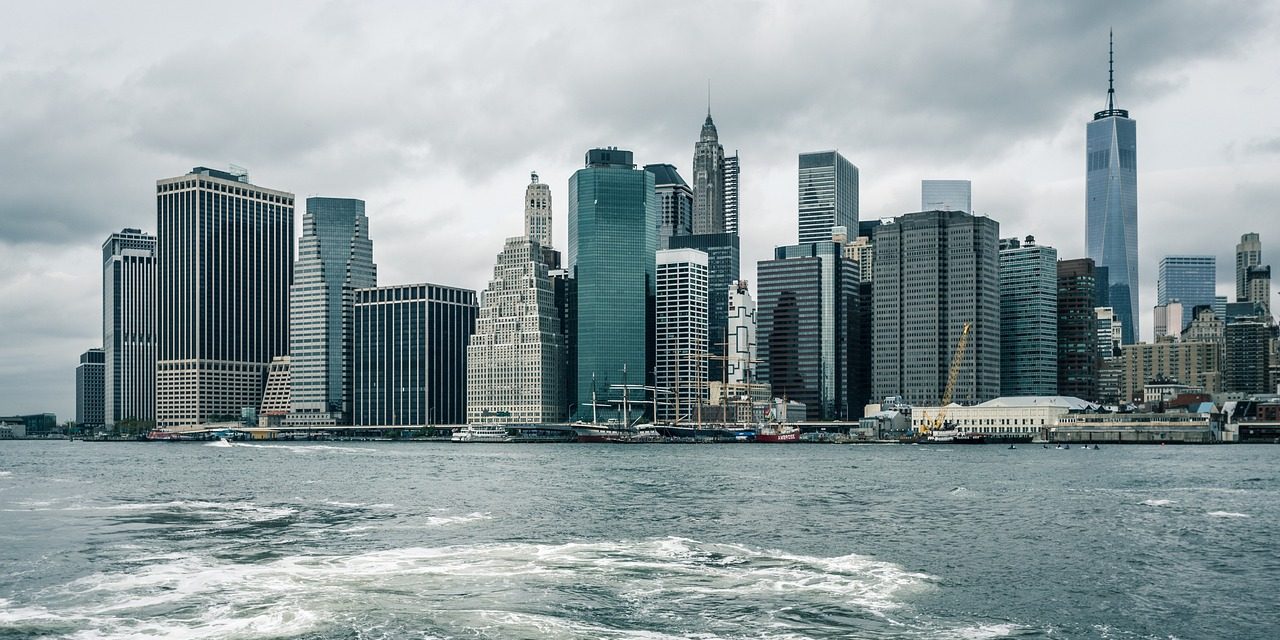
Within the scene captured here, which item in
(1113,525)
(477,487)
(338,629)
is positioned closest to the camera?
(338,629)

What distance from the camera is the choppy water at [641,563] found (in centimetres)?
4950

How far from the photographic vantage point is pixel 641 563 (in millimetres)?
64812

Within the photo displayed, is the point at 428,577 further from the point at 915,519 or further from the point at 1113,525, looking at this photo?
the point at 1113,525

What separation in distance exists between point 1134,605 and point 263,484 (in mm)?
102447

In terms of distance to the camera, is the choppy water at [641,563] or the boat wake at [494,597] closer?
the boat wake at [494,597]

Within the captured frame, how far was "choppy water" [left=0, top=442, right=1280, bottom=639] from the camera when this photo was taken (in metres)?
49.5

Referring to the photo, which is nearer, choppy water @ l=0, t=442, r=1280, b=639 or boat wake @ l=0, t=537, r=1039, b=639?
boat wake @ l=0, t=537, r=1039, b=639

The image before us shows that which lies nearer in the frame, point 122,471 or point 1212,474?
point 1212,474

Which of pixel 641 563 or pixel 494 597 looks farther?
pixel 641 563

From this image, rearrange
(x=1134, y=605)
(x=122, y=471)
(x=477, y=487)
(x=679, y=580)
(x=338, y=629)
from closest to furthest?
1. (x=338, y=629)
2. (x=1134, y=605)
3. (x=679, y=580)
4. (x=477, y=487)
5. (x=122, y=471)

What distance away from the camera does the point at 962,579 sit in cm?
6019

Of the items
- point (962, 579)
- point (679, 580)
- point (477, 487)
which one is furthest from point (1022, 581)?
point (477, 487)

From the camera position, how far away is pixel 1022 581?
6016 centimetres

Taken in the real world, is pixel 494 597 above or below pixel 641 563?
above
